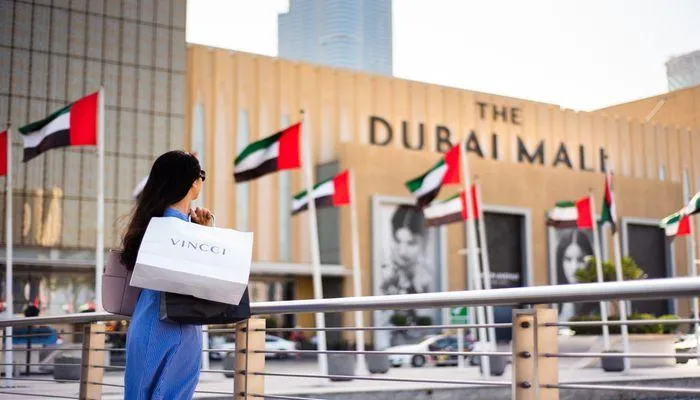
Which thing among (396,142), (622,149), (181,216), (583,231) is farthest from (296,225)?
(181,216)

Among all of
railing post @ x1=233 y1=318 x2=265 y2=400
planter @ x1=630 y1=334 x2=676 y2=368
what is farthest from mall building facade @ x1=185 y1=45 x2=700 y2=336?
railing post @ x1=233 y1=318 x2=265 y2=400

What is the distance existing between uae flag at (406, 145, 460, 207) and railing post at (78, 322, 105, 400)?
18990 millimetres

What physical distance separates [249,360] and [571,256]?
4710 cm

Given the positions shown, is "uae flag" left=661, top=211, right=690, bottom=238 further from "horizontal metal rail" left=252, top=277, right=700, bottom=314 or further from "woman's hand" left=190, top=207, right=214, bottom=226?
"woman's hand" left=190, top=207, right=214, bottom=226

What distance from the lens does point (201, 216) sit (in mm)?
4602

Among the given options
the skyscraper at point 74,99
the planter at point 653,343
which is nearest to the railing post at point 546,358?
the planter at point 653,343

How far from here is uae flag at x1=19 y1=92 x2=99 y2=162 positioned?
68.4ft

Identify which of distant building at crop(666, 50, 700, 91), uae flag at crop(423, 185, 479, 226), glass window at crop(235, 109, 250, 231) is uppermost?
distant building at crop(666, 50, 700, 91)

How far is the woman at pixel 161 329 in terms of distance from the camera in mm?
4340

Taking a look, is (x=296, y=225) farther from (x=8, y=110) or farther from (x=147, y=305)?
(x=147, y=305)

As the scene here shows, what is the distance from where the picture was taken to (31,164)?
43.2 meters

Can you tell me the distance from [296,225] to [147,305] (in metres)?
41.7

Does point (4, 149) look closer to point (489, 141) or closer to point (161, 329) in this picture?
point (161, 329)

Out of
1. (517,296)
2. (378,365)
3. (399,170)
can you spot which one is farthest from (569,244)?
(517,296)
